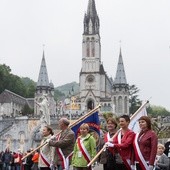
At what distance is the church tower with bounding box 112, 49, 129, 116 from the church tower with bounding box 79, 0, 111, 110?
4.58m

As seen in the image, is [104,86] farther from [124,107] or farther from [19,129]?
[19,129]

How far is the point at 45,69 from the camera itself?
88.4 m

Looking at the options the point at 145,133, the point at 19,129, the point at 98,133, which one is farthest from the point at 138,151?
the point at 19,129

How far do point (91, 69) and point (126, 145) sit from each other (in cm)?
8358

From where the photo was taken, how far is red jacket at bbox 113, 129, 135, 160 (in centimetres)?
802

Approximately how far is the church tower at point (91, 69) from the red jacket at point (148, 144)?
81.2 metres

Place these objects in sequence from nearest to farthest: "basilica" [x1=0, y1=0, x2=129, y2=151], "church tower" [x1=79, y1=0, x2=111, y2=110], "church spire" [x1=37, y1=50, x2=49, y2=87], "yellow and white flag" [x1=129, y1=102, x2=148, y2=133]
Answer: "yellow and white flag" [x1=129, y1=102, x2=148, y2=133], "basilica" [x1=0, y1=0, x2=129, y2=151], "church spire" [x1=37, y1=50, x2=49, y2=87], "church tower" [x1=79, y1=0, x2=111, y2=110]

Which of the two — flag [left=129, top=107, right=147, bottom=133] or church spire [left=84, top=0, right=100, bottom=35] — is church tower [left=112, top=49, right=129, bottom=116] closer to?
church spire [left=84, top=0, right=100, bottom=35]

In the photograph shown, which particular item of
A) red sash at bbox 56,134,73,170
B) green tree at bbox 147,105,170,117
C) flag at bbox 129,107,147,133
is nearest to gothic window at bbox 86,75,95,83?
green tree at bbox 147,105,170,117

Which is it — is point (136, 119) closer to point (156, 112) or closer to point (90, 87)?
point (90, 87)

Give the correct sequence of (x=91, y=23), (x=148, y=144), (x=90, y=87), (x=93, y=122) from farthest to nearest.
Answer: (x=91, y=23) → (x=90, y=87) → (x=93, y=122) → (x=148, y=144)

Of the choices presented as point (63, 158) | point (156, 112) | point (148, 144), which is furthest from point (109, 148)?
point (156, 112)

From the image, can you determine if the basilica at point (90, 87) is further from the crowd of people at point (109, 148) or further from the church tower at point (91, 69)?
the crowd of people at point (109, 148)

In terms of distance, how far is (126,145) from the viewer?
8008 millimetres
